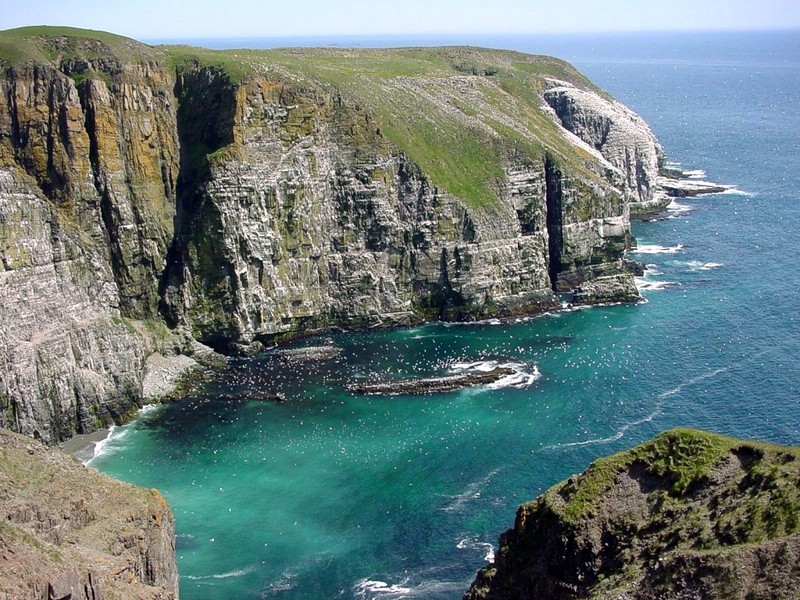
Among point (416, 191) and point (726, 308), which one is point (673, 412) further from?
point (416, 191)

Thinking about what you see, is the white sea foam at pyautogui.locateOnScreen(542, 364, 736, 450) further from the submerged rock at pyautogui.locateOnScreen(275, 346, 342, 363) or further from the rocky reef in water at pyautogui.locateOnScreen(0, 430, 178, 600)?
the rocky reef in water at pyautogui.locateOnScreen(0, 430, 178, 600)

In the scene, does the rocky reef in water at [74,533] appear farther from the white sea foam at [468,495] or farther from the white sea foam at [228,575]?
the white sea foam at [468,495]

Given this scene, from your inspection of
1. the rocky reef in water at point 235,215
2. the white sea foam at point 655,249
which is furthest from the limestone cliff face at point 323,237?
the white sea foam at point 655,249

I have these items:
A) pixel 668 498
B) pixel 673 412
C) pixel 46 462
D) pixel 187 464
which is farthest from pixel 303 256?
pixel 668 498

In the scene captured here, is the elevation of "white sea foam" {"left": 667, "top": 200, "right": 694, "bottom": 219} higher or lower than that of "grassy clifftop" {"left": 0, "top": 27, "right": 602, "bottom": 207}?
lower

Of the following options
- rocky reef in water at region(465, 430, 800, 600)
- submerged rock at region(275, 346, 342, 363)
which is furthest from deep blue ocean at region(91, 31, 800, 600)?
rocky reef in water at region(465, 430, 800, 600)

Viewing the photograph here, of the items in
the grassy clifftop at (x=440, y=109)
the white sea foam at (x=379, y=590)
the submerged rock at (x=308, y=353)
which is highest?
the grassy clifftop at (x=440, y=109)

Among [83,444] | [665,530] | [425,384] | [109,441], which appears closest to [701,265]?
[425,384]
